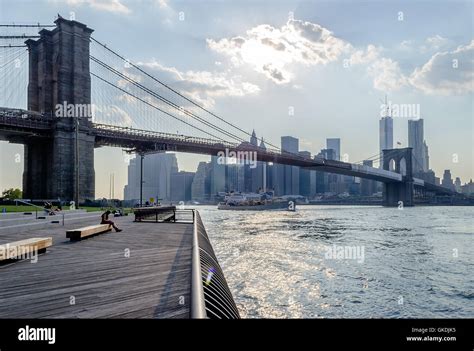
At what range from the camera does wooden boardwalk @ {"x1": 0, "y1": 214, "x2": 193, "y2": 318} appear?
5.65 meters

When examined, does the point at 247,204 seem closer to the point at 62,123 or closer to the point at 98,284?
the point at 62,123

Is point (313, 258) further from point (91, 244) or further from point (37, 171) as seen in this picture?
point (37, 171)

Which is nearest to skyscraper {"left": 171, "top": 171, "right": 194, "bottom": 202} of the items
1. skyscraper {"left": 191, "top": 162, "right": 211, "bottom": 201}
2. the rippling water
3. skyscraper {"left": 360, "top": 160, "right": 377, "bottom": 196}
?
skyscraper {"left": 191, "top": 162, "right": 211, "bottom": 201}

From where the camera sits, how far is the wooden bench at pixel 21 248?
30.3ft

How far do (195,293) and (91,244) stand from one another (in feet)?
30.9

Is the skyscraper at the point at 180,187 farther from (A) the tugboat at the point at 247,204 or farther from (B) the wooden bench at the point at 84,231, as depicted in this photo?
(B) the wooden bench at the point at 84,231

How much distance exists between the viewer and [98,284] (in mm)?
7238

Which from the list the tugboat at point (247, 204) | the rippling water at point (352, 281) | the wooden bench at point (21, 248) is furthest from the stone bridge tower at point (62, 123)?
the tugboat at point (247, 204)

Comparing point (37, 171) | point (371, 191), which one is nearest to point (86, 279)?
point (37, 171)

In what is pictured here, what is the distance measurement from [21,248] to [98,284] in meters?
3.80

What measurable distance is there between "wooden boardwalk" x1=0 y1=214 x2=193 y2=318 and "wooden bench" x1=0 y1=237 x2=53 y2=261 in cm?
21

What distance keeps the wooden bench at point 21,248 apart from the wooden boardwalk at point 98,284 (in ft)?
0.69

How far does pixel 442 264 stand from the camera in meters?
19.1

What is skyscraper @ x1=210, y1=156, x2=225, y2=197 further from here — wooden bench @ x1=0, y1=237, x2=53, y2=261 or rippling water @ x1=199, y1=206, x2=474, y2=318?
wooden bench @ x1=0, y1=237, x2=53, y2=261
